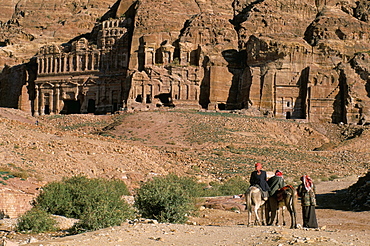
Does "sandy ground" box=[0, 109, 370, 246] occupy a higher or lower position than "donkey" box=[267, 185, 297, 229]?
lower

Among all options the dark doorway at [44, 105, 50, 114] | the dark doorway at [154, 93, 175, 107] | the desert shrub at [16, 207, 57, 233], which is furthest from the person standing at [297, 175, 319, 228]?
the dark doorway at [44, 105, 50, 114]

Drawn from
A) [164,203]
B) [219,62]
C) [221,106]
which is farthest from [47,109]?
[164,203]

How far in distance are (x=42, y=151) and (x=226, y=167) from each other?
51.4 ft

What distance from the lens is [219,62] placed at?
69562mm

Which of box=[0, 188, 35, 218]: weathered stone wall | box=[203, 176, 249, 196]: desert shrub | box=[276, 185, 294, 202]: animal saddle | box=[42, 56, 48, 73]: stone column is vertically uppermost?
box=[42, 56, 48, 73]: stone column

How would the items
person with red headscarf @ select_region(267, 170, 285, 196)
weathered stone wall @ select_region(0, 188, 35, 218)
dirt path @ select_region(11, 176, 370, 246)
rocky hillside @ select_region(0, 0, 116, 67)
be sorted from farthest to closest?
rocky hillside @ select_region(0, 0, 116, 67) → weathered stone wall @ select_region(0, 188, 35, 218) → person with red headscarf @ select_region(267, 170, 285, 196) → dirt path @ select_region(11, 176, 370, 246)

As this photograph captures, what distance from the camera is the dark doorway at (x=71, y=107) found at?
255 ft

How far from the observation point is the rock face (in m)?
64.9

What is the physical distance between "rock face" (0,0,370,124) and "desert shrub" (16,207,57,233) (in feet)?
157

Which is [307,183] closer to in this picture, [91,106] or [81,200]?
[81,200]

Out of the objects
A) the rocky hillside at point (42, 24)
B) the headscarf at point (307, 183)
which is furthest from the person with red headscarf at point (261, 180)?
the rocky hillside at point (42, 24)

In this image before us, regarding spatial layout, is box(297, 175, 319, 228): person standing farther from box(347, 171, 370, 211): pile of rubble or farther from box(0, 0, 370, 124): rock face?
box(0, 0, 370, 124): rock face

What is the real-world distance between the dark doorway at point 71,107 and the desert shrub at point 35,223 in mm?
61027

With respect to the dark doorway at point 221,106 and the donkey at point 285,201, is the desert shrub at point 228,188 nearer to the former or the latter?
the donkey at point 285,201
